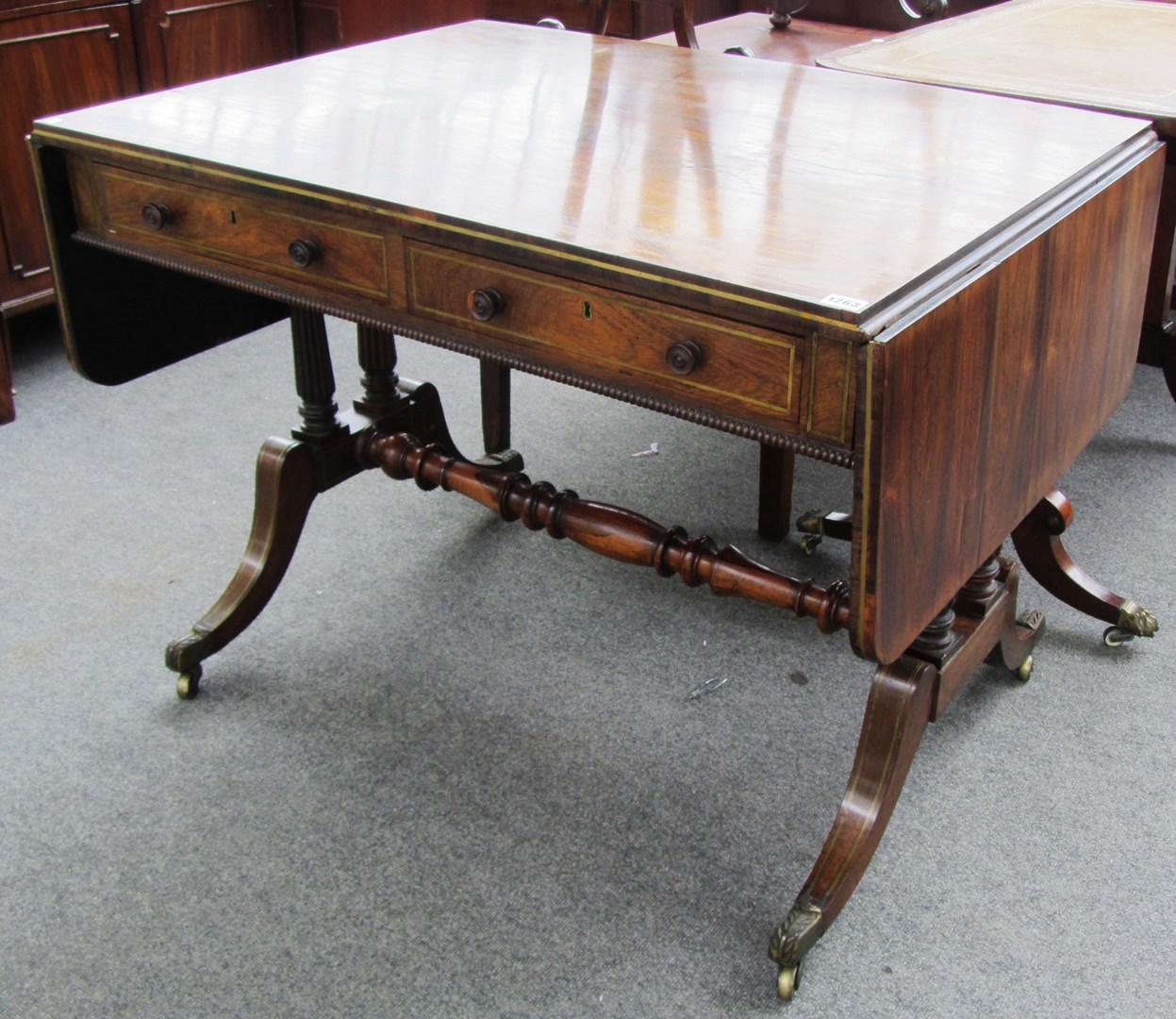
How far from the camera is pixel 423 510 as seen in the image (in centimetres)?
252

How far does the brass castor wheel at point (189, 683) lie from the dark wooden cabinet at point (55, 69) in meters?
1.13

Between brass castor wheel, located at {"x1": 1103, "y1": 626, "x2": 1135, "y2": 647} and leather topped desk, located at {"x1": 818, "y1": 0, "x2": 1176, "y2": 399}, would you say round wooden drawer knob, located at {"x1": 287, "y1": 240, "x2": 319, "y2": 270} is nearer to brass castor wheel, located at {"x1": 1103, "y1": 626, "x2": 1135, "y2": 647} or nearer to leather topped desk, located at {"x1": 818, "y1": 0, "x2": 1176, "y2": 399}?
leather topped desk, located at {"x1": 818, "y1": 0, "x2": 1176, "y2": 399}

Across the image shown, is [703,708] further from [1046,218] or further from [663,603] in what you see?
[1046,218]

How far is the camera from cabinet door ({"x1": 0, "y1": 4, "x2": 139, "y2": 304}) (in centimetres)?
283

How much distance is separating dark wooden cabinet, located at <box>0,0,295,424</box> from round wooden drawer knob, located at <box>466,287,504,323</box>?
176 centimetres

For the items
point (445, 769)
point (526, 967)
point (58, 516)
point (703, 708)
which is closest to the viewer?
point (526, 967)

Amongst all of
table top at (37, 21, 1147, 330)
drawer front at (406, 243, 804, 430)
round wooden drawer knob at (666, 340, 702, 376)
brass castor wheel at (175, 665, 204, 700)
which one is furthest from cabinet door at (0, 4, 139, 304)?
round wooden drawer knob at (666, 340, 702, 376)

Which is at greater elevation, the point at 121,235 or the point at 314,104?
the point at 314,104

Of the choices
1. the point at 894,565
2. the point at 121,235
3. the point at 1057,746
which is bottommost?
the point at 1057,746

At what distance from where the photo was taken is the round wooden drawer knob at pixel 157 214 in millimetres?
1616

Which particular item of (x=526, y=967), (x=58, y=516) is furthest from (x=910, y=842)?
(x=58, y=516)

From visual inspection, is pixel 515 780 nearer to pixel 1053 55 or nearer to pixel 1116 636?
pixel 1116 636

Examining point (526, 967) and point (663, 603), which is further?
point (663, 603)

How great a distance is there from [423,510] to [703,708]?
78cm
